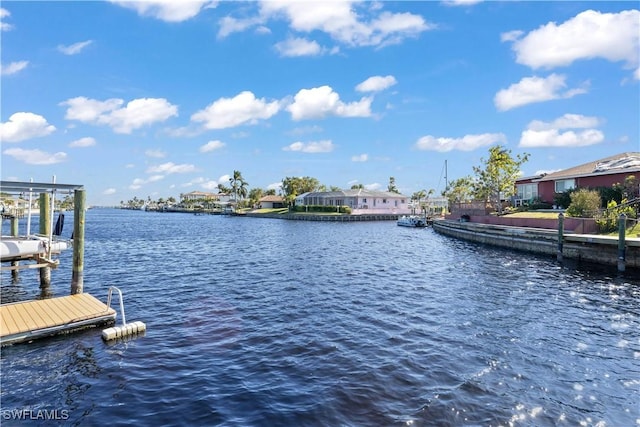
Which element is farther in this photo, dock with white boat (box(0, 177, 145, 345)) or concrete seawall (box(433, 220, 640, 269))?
concrete seawall (box(433, 220, 640, 269))

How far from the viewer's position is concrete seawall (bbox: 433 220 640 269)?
2248cm

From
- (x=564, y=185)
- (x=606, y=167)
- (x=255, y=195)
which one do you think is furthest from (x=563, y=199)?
(x=255, y=195)

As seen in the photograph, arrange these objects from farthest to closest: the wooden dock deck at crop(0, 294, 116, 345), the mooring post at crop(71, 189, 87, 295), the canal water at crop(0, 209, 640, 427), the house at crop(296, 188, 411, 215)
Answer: the house at crop(296, 188, 411, 215)
the mooring post at crop(71, 189, 87, 295)
the wooden dock deck at crop(0, 294, 116, 345)
the canal water at crop(0, 209, 640, 427)

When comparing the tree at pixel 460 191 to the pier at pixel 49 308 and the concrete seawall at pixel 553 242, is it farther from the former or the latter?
the pier at pixel 49 308

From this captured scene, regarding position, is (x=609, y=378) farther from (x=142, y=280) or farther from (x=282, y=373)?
(x=142, y=280)

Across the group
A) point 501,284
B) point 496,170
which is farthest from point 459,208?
point 501,284

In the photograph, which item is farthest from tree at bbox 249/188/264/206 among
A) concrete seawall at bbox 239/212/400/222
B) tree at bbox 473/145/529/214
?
tree at bbox 473/145/529/214

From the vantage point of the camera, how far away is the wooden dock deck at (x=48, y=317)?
1060cm

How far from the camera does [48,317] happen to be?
11.6m

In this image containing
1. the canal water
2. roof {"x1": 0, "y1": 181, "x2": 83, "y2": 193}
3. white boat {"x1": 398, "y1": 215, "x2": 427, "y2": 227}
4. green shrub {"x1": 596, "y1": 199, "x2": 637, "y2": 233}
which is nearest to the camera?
the canal water

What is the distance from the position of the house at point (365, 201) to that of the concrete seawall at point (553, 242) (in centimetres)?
5170

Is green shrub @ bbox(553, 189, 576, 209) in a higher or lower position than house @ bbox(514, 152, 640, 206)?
lower

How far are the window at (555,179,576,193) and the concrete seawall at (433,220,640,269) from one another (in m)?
10.7

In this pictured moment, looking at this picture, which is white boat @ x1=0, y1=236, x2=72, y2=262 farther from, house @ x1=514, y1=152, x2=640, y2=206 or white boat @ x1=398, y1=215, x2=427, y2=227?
white boat @ x1=398, y1=215, x2=427, y2=227
